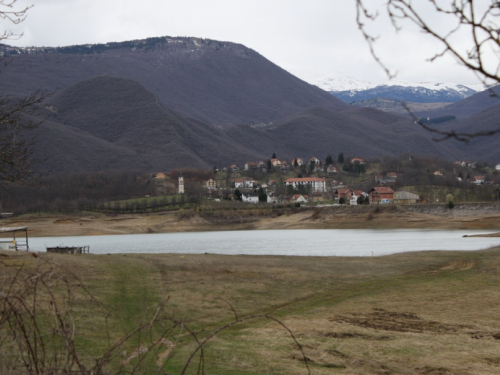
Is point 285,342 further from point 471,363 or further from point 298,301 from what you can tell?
point 298,301

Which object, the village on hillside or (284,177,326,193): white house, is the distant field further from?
(284,177,326,193): white house

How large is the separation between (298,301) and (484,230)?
66.0 m

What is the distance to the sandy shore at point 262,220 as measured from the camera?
101m

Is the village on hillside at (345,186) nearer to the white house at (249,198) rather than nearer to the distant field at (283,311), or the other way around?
the white house at (249,198)

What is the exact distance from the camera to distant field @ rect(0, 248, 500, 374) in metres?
12.8

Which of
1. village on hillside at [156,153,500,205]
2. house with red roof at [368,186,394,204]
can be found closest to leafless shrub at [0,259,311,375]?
village on hillside at [156,153,500,205]

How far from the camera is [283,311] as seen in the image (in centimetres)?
2114

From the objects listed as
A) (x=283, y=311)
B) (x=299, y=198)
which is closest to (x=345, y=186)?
(x=299, y=198)

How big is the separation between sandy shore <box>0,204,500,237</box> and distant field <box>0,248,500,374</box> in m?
66.3

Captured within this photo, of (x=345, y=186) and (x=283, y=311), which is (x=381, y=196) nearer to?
(x=345, y=186)

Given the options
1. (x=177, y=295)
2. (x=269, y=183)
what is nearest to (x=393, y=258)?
(x=177, y=295)

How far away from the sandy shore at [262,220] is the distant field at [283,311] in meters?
66.3

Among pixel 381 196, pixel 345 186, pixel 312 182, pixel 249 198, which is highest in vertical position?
pixel 312 182

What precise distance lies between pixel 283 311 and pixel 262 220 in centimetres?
9520
